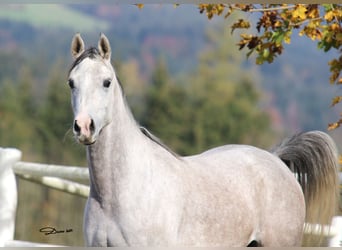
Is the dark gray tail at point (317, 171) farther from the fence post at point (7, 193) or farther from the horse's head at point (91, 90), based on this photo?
the fence post at point (7, 193)

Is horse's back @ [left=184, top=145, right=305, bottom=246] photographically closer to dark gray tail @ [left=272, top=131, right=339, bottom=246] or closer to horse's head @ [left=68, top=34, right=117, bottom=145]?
dark gray tail @ [left=272, top=131, right=339, bottom=246]

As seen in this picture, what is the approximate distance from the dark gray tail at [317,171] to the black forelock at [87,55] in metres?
1.67

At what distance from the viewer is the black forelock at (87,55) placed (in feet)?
11.1

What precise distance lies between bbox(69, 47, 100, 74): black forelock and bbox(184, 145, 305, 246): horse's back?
2.74ft

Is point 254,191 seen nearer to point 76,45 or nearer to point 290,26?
point 290,26

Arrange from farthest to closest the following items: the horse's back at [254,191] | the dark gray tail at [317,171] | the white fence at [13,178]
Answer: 1. the white fence at [13,178]
2. the dark gray tail at [317,171]
3. the horse's back at [254,191]

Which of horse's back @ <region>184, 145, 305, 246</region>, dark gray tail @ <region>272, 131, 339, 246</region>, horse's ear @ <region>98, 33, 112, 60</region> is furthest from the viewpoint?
dark gray tail @ <region>272, 131, 339, 246</region>

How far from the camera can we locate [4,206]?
5258mm

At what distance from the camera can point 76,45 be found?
11.5 ft

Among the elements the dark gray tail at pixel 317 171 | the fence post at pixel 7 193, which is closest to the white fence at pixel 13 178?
the fence post at pixel 7 193

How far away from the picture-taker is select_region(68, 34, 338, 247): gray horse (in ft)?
10.9

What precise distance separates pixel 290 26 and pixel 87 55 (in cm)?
125

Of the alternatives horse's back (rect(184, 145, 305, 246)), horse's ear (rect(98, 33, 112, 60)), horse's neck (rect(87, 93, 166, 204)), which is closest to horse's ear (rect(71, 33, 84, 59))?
horse's ear (rect(98, 33, 112, 60))

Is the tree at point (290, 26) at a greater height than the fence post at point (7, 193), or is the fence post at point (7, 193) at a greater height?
the tree at point (290, 26)
